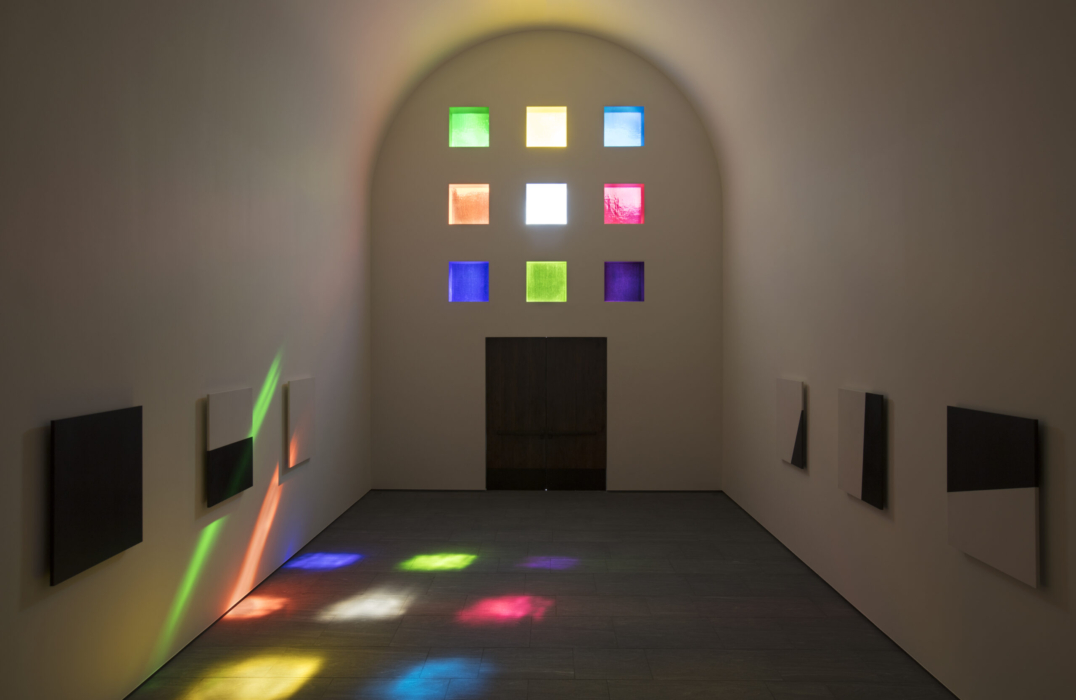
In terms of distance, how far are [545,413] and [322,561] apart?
3.42 metres

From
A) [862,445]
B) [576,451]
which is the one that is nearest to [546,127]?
[576,451]

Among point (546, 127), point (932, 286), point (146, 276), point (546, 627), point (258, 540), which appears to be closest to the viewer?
point (146, 276)

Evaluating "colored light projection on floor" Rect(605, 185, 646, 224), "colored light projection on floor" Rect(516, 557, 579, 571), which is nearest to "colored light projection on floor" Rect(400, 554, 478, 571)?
"colored light projection on floor" Rect(516, 557, 579, 571)

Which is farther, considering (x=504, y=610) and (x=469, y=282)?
(x=469, y=282)

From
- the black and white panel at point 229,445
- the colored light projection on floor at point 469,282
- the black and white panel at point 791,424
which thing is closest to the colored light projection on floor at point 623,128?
the colored light projection on floor at point 469,282

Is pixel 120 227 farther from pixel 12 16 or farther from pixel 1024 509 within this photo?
pixel 1024 509

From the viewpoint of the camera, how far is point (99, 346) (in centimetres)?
317

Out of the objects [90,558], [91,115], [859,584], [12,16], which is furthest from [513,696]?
[12,16]

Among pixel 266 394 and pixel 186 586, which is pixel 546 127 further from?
pixel 186 586

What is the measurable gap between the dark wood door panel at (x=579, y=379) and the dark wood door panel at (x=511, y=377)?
0.12 meters

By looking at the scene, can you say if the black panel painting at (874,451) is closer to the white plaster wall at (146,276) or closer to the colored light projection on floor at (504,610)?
the colored light projection on floor at (504,610)

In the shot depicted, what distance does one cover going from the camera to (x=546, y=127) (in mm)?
8188

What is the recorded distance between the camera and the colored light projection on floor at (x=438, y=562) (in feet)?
17.3

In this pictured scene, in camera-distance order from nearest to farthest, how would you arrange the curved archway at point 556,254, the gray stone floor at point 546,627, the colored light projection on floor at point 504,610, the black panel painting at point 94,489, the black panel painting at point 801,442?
the black panel painting at point 94,489, the gray stone floor at point 546,627, the colored light projection on floor at point 504,610, the black panel painting at point 801,442, the curved archway at point 556,254
